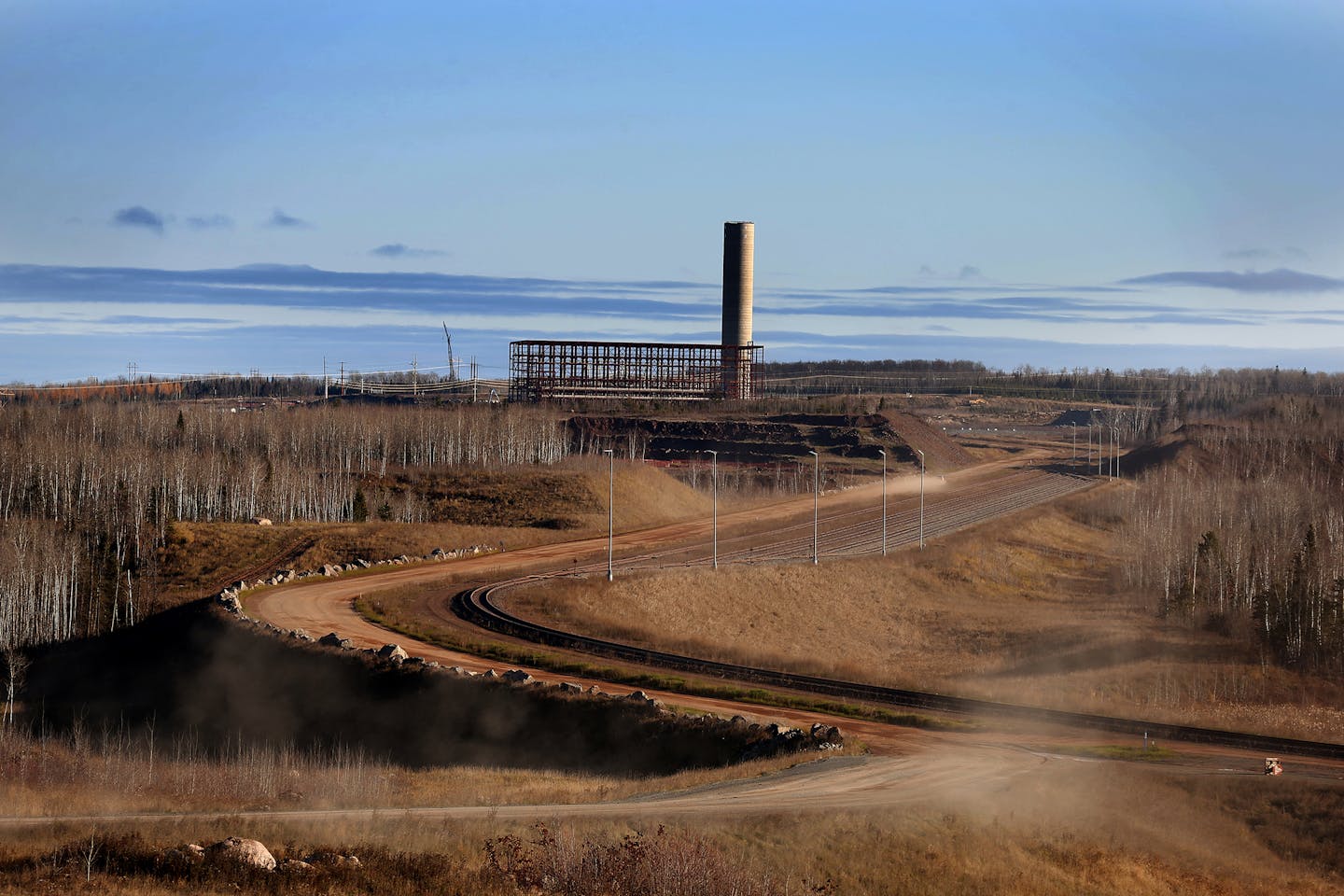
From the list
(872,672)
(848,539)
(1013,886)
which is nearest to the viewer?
(1013,886)

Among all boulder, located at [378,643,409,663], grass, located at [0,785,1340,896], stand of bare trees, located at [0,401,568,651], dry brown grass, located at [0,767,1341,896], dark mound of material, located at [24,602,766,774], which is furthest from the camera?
stand of bare trees, located at [0,401,568,651]

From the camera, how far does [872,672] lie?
58406 mm

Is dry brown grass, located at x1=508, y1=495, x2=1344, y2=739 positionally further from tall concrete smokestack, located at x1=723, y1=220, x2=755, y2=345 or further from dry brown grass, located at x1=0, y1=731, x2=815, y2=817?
tall concrete smokestack, located at x1=723, y1=220, x2=755, y2=345

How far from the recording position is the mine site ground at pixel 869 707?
31.7 metres

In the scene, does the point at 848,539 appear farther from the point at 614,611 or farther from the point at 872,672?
the point at 872,672

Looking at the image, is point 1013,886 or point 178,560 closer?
point 1013,886

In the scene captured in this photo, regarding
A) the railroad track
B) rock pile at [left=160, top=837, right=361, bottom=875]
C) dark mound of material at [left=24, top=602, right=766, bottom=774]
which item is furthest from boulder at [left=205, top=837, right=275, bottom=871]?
the railroad track

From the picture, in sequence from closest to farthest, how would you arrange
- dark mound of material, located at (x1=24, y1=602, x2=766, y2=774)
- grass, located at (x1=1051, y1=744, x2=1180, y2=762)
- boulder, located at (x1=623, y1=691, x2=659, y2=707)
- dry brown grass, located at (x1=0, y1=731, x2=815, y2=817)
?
dry brown grass, located at (x1=0, y1=731, x2=815, y2=817) → grass, located at (x1=1051, y1=744, x2=1180, y2=762) → dark mound of material, located at (x1=24, y1=602, x2=766, y2=774) → boulder, located at (x1=623, y1=691, x2=659, y2=707)

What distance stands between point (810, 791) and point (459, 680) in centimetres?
1832

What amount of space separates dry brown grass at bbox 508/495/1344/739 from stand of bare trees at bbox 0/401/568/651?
2930 centimetres

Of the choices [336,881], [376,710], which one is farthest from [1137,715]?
[336,881]

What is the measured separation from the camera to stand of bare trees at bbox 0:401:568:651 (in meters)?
77.1

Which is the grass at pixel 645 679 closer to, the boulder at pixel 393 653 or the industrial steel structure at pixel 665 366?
the boulder at pixel 393 653

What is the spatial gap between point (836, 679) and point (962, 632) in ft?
81.1
